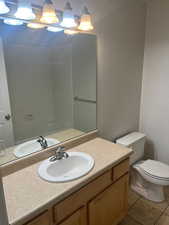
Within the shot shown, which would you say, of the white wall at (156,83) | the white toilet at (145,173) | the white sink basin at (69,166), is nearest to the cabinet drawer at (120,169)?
the white sink basin at (69,166)

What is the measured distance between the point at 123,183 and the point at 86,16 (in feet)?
5.15

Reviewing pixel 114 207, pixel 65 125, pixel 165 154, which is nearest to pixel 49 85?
pixel 65 125

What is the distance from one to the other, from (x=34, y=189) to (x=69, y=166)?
47 cm

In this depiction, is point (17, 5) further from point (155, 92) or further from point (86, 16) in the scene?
A: point (155, 92)

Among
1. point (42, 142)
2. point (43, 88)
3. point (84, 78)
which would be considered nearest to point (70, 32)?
point (84, 78)

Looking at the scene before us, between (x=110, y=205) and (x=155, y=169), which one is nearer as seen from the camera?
(x=110, y=205)

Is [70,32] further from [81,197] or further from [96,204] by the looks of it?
[96,204]

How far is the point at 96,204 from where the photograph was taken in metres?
1.40

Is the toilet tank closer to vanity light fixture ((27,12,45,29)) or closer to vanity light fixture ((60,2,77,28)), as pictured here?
vanity light fixture ((60,2,77,28))

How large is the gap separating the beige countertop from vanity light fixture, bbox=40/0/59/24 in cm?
117

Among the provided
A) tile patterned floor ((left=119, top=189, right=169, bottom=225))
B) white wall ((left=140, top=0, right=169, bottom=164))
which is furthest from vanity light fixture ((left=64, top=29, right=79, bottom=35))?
tile patterned floor ((left=119, top=189, right=169, bottom=225))

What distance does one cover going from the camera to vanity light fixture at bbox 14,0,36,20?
1.21 metres

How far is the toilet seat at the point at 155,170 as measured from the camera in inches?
77.2

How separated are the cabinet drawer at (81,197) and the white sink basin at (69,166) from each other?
0.42 feet
